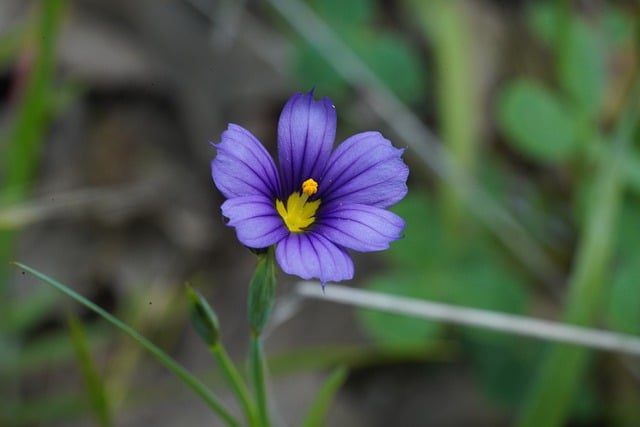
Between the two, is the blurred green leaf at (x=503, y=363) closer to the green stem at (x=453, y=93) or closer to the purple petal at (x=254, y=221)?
the green stem at (x=453, y=93)

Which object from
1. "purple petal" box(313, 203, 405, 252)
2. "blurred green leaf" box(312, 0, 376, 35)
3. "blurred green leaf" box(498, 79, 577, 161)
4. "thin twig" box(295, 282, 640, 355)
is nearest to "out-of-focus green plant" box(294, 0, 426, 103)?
"blurred green leaf" box(312, 0, 376, 35)

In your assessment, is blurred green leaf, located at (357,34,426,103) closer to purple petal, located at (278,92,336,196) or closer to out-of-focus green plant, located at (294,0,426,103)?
out-of-focus green plant, located at (294,0,426,103)

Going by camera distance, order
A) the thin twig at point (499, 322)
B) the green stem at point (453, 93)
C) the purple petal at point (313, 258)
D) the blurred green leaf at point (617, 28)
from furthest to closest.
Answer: the blurred green leaf at point (617, 28) < the green stem at point (453, 93) < the thin twig at point (499, 322) < the purple petal at point (313, 258)

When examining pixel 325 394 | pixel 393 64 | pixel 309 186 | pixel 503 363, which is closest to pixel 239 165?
pixel 309 186

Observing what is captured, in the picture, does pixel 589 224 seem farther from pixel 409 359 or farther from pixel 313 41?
pixel 313 41

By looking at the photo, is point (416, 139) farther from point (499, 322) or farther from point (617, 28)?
point (499, 322)

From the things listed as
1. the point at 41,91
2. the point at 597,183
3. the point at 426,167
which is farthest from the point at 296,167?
the point at 426,167

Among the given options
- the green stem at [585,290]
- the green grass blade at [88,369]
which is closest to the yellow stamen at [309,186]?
the green grass blade at [88,369]
